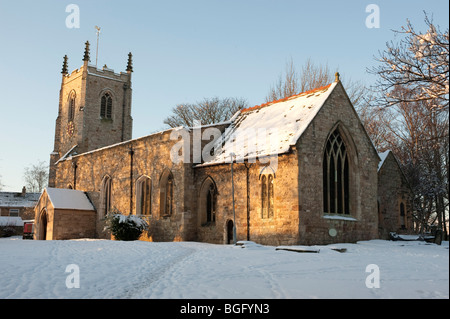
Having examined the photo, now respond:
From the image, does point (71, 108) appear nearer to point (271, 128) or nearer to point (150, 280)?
point (271, 128)

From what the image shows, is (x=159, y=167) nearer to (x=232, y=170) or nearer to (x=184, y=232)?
(x=184, y=232)

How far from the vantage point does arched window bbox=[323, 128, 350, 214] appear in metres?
19.2

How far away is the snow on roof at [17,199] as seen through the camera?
2160 inches

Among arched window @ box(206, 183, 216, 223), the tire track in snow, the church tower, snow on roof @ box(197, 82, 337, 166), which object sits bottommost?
the tire track in snow

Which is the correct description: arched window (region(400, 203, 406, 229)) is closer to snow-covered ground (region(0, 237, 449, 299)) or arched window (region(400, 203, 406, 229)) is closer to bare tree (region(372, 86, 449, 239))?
bare tree (region(372, 86, 449, 239))

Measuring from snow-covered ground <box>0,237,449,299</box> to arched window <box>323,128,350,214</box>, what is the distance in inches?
154

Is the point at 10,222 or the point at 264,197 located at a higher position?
the point at 264,197

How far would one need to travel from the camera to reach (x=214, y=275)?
10.1 metres

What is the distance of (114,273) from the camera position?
1094 centimetres

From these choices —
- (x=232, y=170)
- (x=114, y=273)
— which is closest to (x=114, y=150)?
(x=232, y=170)

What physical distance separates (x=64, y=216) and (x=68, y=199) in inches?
57.1

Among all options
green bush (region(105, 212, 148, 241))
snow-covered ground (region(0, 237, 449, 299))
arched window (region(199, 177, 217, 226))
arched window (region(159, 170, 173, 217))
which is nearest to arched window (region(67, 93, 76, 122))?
arched window (region(159, 170, 173, 217))

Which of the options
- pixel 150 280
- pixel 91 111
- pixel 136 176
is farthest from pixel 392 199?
pixel 91 111

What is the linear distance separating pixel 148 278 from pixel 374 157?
1500cm
